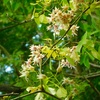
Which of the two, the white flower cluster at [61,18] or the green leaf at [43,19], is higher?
the green leaf at [43,19]

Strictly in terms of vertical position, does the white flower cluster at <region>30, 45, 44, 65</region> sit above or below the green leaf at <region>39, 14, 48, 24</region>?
below

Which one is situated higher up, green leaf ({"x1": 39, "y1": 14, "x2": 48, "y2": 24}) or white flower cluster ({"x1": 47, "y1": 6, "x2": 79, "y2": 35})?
green leaf ({"x1": 39, "y1": 14, "x2": 48, "y2": 24})

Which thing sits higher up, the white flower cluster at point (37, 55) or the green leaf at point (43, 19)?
the green leaf at point (43, 19)

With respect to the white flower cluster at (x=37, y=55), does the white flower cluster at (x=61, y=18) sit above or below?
above

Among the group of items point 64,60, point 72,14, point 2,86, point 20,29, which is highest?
point 20,29

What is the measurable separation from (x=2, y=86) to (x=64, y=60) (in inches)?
59.1

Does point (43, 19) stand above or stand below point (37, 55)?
above

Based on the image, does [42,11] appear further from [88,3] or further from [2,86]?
[2,86]

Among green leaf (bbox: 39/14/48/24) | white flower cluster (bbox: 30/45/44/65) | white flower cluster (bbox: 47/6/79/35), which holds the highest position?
green leaf (bbox: 39/14/48/24)

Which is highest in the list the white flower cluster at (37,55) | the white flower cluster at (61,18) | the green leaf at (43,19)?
the green leaf at (43,19)

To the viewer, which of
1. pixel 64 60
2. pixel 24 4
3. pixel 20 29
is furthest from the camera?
pixel 20 29

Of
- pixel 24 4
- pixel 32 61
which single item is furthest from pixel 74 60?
pixel 24 4

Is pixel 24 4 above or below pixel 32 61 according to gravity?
above

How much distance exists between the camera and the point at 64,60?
1.36 m
